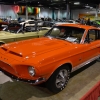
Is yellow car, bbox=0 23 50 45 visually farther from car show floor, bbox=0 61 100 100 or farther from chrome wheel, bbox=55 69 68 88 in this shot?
chrome wheel, bbox=55 69 68 88

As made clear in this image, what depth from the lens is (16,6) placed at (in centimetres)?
2991

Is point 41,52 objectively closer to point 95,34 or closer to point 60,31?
point 60,31

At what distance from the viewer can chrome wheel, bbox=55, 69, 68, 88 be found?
3211 mm

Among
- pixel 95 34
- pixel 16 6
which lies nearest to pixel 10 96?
pixel 95 34

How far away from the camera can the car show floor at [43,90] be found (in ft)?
10.3

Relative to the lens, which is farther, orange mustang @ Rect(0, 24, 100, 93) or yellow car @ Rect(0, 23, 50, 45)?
yellow car @ Rect(0, 23, 50, 45)

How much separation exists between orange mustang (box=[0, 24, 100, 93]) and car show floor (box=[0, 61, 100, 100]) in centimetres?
20

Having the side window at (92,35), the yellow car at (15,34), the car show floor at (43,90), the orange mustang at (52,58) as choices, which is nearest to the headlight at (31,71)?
the orange mustang at (52,58)

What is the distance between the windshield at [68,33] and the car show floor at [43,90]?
111 cm

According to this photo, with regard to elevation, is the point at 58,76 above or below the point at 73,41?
below

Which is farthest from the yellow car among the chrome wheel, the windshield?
the chrome wheel

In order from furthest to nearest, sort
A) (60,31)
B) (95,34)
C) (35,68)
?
(95,34) → (60,31) → (35,68)

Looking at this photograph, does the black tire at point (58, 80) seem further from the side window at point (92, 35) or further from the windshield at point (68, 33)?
the side window at point (92, 35)

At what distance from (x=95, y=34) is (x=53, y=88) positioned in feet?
8.51
